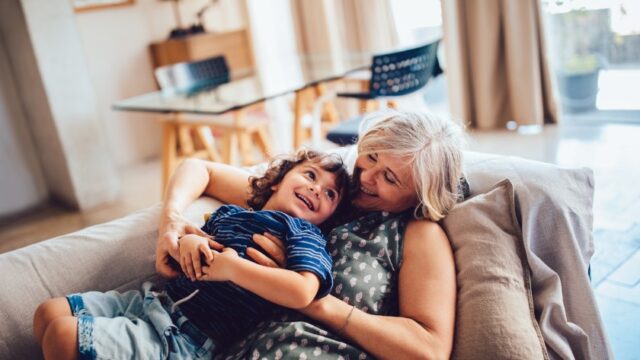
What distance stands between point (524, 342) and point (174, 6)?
447cm

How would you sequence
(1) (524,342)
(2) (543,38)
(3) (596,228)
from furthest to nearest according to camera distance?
(2) (543,38) → (3) (596,228) → (1) (524,342)

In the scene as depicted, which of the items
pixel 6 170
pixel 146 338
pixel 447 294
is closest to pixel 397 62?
pixel 447 294

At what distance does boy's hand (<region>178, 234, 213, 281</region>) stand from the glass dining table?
4.97ft

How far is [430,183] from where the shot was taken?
4.18 feet

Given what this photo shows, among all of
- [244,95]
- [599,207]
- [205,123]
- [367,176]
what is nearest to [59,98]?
[205,123]

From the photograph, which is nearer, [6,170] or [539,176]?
[539,176]

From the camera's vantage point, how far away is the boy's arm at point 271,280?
1087 millimetres

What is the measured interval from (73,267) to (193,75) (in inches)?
92.9

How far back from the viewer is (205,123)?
10.7 feet

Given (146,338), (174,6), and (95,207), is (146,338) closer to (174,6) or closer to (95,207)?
(95,207)

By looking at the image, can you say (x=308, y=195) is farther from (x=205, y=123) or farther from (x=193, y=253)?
(x=205, y=123)

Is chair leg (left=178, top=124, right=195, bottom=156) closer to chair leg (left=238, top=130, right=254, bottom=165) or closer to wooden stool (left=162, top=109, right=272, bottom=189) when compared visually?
wooden stool (left=162, top=109, right=272, bottom=189)

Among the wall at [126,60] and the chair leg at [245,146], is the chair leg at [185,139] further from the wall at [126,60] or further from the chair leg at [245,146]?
the wall at [126,60]

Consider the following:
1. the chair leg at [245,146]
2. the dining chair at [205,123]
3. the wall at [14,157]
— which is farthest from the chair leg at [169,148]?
the wall at [14,157]
